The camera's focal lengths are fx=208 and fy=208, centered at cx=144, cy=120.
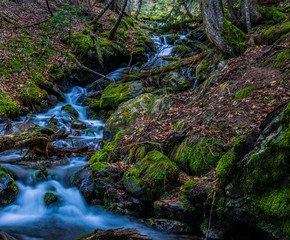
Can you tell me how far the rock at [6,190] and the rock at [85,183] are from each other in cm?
140

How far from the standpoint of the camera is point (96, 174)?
17.6ft

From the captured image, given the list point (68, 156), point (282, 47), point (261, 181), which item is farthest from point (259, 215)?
point (68, 156)

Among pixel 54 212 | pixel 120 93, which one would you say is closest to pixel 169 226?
pixel 54 212

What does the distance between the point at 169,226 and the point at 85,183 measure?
261 cm

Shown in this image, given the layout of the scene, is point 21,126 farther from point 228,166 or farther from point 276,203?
point 276,203

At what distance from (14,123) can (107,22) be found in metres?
14.5

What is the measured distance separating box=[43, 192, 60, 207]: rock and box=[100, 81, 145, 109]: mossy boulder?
5.70m

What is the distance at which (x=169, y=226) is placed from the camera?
149 inches

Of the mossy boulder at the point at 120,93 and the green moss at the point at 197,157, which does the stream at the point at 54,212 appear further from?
the mossy boulder at the point at 120,93

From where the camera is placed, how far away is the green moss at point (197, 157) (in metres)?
4.14

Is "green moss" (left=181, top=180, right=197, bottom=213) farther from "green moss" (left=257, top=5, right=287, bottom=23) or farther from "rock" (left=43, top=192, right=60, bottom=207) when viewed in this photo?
"green moss" (left=257, top=5, right=287, bottom=23)

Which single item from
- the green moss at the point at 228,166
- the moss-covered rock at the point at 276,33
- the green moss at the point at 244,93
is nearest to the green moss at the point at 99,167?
the green moss at the point at 228,166

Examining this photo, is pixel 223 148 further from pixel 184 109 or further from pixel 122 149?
pixel 122 149

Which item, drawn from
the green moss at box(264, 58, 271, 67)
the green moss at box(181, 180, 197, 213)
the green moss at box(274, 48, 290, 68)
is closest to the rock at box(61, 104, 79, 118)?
the green moss at box(181, 180, 197, 213)
